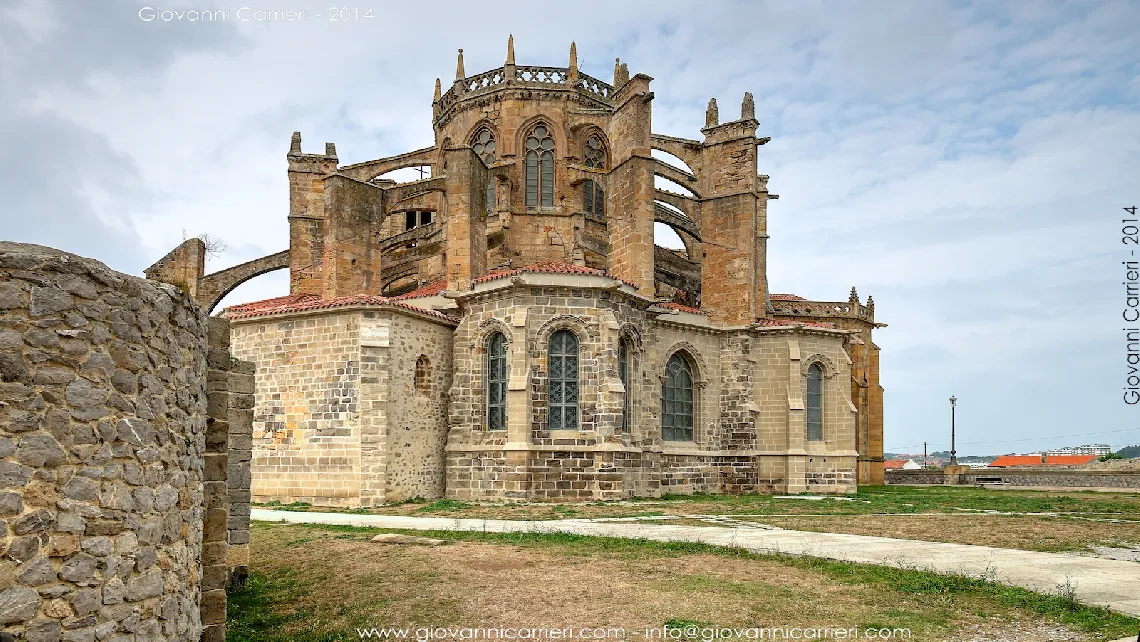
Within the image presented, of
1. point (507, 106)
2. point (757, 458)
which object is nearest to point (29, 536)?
point (757, 458)

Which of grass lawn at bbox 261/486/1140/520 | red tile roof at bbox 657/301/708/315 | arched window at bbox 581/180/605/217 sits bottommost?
grass lawn at bbox 261/486/1140/520

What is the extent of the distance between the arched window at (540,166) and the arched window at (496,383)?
9.98 meters

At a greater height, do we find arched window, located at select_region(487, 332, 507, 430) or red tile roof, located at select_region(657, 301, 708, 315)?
red tile roof, located at select_region(657, 301, 708, 315)

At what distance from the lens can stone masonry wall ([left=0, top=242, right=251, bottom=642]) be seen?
5000 millimetres

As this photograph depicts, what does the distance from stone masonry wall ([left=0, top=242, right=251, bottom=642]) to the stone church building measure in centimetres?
1463

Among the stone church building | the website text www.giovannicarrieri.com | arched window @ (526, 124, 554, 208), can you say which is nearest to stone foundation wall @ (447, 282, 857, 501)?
the stone church building

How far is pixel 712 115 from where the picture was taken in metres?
29.6

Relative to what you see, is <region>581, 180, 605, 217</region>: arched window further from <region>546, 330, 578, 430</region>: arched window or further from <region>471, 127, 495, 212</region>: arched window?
<region>546, 330, 578, 430</region>: arched window

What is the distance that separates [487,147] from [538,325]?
12.3 meters

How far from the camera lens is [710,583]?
396 inches

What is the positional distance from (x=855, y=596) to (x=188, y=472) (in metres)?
6.80

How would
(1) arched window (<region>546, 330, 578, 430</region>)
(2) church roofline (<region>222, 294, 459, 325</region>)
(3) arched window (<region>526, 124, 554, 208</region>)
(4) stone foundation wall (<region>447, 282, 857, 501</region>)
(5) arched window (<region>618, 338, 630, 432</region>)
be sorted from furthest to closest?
1. (3) arched window (<region>526, 124, 554, 208</region>)
2. (5) arched window (<region>618, 338, 630, 432</region>)
3. (1) arched window (<region>546, 330, 578, 430</region>)
4. (4) stone foundation wall (<region>447, 282, 857, 501</region>)
5. (2) church roofline (<region>222, 294, 459, 325</region>)

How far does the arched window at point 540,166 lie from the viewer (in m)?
31.9

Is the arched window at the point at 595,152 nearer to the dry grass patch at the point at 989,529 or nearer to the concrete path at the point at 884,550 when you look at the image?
the dry grass patch at the point at 989,529
